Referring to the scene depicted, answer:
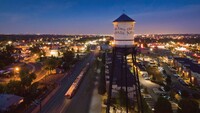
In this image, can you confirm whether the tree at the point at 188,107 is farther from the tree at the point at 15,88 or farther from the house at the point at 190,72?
the tree at the point at 15,88

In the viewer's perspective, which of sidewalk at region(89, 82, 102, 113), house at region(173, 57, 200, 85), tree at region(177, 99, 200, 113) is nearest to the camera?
tree at region(177, 99, 200, 113)

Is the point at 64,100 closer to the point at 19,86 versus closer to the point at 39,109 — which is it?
the point at 39,109

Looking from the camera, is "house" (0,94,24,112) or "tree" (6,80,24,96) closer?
"house" (0,94,24,112)

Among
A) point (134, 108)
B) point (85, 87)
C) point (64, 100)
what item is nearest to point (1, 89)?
point (64, 100)

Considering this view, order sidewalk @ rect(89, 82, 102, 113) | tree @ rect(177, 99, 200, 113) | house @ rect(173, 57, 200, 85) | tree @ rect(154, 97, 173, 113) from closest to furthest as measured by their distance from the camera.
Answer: tree @ rect(177, 99, 200, 113)
tree @ rect(154, 97, 173, 113)
sidewalk @ rect(89, 82, 102, 113)
house @ rect(173, 57, 200, 85)

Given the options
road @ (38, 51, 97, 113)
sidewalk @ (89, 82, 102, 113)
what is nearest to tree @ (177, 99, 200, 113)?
sidewalk @ (89, 82, 102, 113)

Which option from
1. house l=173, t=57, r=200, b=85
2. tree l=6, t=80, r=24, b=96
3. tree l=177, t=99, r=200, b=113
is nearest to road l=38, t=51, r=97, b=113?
tree l=6, t=80, r=24, b=96

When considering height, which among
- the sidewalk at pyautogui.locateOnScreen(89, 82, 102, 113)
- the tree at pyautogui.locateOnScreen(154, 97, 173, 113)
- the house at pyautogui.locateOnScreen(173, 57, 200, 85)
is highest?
the tree at pyautogui.locateOnScreen(154, 97, 173, 113)

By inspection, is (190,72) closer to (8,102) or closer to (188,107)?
(188,107)

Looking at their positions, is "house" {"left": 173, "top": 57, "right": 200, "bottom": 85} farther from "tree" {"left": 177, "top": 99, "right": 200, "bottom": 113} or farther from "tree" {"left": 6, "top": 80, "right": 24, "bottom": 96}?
"tree" {"left": 6, "top": 80, "right": 24, "bottom": 96}

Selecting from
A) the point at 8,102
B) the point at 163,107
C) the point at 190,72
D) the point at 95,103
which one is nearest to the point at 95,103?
the point at 95,103

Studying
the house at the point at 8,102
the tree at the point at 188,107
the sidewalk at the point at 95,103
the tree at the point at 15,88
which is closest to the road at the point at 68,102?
the sidewalk at the point at 95,103

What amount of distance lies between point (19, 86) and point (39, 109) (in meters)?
5.98

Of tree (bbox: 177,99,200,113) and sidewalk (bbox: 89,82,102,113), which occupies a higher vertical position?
tree (bbox: 177,99,200,113)
